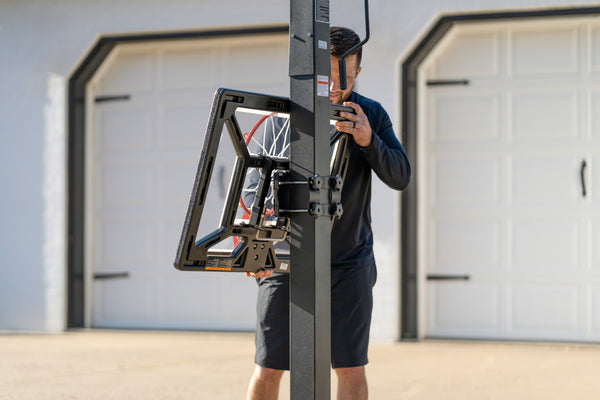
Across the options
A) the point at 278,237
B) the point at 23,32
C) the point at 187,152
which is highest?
the point at 23,32

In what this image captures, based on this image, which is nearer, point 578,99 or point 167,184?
point 578,99

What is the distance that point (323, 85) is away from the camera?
7.45ft

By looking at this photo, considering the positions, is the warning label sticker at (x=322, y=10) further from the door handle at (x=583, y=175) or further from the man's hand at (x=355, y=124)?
the door handle at (x=583, y=175)

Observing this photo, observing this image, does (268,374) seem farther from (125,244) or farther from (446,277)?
(125,244)

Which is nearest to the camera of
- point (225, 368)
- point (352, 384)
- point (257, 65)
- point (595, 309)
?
point (352, 384)

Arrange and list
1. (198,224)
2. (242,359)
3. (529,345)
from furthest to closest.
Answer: (529,345) → (242,359) → (198,224)

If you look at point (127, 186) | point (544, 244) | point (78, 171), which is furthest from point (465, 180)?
point (78, 171)

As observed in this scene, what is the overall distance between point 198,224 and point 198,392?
10.1 feet

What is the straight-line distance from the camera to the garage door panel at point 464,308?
6934mm

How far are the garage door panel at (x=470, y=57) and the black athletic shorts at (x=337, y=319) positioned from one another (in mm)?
4161

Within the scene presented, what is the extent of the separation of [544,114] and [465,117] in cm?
60

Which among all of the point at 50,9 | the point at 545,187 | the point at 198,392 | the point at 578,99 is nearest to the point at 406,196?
the point at 545,187

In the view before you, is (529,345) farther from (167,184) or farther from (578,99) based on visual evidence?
(167,184)

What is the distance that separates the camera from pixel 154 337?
736cm
